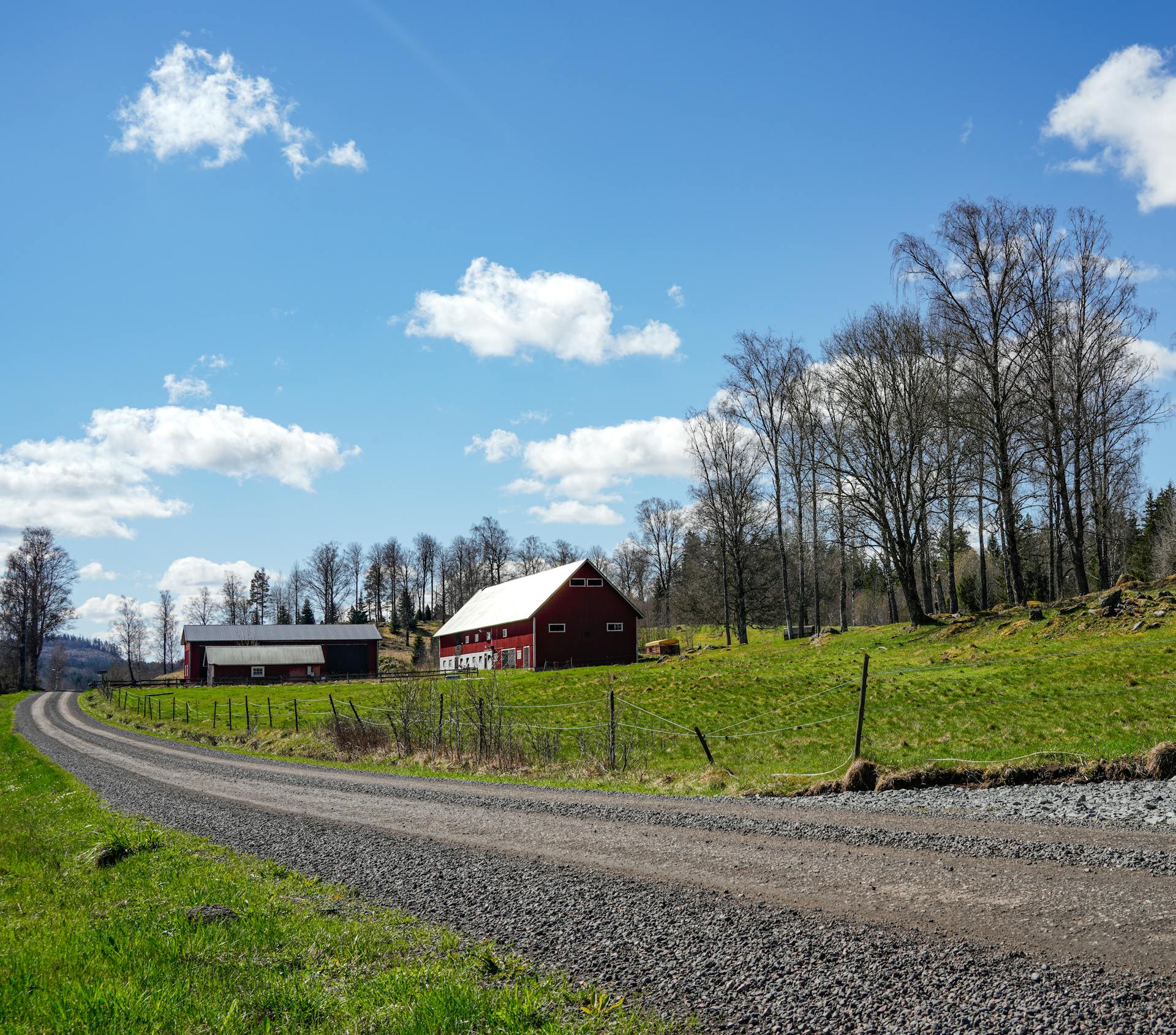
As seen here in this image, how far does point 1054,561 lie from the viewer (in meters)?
46.0

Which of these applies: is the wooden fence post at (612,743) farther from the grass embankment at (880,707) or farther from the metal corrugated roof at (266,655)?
the metal corrugated roof at (266,655)

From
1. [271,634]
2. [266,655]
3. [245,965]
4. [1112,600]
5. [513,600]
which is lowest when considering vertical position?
[266,655]

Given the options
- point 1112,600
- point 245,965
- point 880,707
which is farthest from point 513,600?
point 245,965

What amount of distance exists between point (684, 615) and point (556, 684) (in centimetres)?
4124

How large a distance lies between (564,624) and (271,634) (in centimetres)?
3740

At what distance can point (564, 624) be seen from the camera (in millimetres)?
54469

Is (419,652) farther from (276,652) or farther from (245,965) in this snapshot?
(245,965)

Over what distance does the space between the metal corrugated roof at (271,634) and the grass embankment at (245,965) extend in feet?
239

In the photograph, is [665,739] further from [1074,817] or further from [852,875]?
[852,875]

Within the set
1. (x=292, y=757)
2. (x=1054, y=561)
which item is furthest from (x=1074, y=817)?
(x=1054, y=561)

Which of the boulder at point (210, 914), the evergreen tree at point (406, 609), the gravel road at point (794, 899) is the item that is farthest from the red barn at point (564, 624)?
the evergreen tree at point (406, 609)

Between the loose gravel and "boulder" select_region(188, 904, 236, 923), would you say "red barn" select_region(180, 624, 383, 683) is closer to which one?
the loose gravel

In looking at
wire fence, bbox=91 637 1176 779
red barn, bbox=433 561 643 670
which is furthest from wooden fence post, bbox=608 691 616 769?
red barn, bbox=433 561 643 670

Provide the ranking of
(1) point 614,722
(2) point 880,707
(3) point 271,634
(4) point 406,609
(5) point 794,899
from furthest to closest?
1. (4) point 406,609
2. (3) point 271,634
3. (2) point 880,707
4. (1) point 614,722
5. (5) point 794,899
